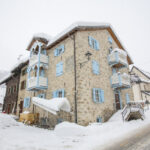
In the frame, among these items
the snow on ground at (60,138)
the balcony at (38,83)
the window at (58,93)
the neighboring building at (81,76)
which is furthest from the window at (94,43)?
the snow on ground at (60,138)

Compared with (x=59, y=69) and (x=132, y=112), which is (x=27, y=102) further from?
(x=132, y=112)

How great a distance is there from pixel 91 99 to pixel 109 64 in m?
5.42

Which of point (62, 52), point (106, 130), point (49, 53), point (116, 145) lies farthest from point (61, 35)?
point (116, 145)

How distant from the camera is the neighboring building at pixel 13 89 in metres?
17.8

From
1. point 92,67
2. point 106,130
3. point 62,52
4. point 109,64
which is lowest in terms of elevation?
point 106,130

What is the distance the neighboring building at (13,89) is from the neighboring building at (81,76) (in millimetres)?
4278

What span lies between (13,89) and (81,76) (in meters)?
15.0

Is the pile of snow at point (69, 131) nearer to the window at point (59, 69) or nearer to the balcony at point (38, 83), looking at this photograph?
the window at point (59, 69)

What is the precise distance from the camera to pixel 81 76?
9875 mm

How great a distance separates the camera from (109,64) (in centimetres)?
1316

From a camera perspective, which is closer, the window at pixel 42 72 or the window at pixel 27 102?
the window at pixel 42 72

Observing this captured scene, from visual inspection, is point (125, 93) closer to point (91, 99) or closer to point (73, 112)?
point (91, 99)

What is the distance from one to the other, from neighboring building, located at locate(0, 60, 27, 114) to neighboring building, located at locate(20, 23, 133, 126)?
428cm

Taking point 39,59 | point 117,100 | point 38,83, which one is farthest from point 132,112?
point 39,59
